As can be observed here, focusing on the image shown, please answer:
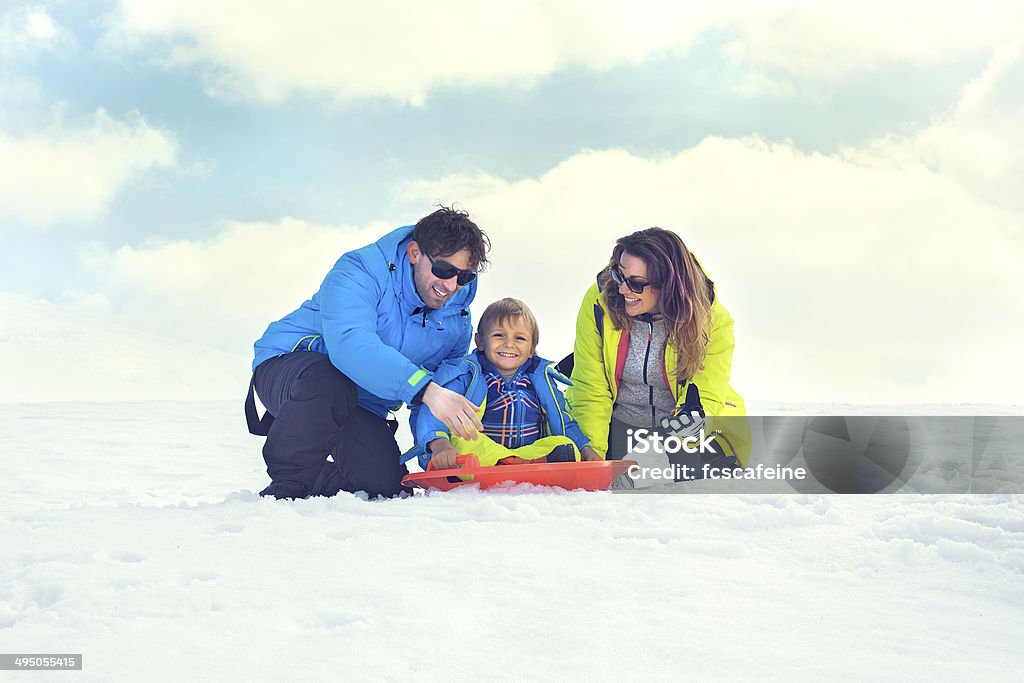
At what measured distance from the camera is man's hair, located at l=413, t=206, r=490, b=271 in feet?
10.9

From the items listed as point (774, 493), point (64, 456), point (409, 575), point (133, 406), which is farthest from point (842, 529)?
point (133, 406)

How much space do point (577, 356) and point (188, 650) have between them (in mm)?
2284

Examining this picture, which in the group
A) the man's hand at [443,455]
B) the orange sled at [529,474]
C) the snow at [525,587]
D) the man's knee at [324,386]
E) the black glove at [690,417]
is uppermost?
the man's knee at [324,386]

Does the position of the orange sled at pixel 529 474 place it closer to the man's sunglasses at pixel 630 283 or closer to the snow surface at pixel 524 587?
the snow surface at pixel 524 587

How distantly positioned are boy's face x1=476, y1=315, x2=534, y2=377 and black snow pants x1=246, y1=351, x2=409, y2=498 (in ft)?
1.94

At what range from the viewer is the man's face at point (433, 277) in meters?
3.33

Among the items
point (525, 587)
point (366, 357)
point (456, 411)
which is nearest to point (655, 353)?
point (456, 411)

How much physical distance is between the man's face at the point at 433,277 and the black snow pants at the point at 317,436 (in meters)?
0.45

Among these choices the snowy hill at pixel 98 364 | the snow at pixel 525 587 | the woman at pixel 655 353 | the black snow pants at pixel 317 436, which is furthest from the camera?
the snowy hill at pixel 98 364

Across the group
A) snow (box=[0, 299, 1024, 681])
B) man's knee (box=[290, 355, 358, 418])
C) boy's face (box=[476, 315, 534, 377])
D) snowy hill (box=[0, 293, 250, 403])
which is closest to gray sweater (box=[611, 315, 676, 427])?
boy's face (box=[476, 315, 534, 377])

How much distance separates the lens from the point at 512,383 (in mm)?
3674

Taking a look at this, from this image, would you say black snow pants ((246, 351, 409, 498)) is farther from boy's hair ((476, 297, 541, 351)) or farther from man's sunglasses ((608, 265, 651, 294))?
man's sunglasses ((608, 265, 651, 294))

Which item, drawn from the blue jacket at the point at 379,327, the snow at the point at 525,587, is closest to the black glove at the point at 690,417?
the snow at the point at 525,587

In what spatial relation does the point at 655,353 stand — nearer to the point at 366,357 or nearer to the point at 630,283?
the point at 630,283
